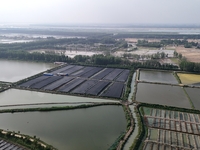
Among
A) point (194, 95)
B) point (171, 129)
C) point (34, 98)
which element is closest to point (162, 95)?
point (194, 95)

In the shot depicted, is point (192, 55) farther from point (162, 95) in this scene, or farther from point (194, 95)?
point (162, 95)

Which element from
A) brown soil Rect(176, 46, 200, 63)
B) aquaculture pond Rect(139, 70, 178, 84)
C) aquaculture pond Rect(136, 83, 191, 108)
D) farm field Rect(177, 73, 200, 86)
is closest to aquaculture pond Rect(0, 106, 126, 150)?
aquaculture pond Rect(136, 83, 191, 108)

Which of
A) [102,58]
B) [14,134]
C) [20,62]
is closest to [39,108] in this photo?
[14,134]

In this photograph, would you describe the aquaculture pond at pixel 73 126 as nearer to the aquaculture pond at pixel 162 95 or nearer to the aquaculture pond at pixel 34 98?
the aquaculture pond at pixel 34 98

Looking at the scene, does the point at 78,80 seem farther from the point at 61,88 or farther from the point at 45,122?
the point at 45,122

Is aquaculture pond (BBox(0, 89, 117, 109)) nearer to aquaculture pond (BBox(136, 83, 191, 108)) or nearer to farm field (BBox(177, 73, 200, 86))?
aquaculture pond (BBox(136, 83, 191, 108))
